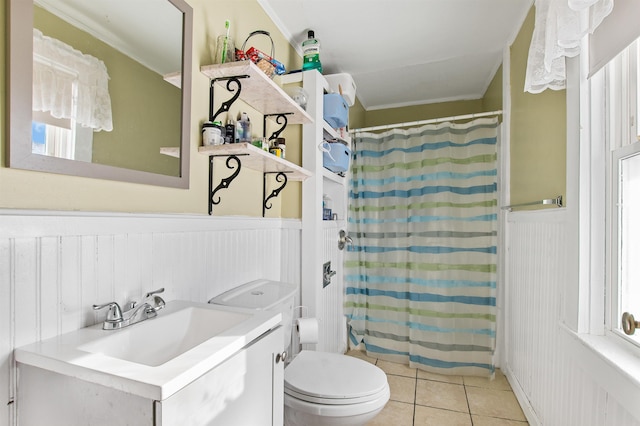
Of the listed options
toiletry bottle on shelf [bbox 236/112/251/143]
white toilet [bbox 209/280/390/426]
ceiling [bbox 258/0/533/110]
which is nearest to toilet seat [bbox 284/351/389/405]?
white toilet [bbox 209/280/390/426]

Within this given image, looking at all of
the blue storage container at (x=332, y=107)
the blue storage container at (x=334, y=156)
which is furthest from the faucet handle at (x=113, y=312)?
the blue storage container at (x=332, y=107)

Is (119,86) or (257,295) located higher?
(119,86)

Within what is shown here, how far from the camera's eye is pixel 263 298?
4.40ft

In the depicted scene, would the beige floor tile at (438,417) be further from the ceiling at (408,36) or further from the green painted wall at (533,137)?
the ceiling at (408,36)

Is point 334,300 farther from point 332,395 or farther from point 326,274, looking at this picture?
point 332,395

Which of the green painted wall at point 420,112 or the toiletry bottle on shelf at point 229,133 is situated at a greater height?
the green painted wall at point 420,112

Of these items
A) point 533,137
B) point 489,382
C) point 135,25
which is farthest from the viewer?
point 489,382

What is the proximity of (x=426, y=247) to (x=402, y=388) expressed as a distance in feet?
3.21

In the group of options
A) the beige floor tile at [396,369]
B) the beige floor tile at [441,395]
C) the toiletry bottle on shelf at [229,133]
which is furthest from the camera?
the beige floor tile at [396,369]

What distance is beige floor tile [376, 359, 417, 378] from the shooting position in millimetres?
2341

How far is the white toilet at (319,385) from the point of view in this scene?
1241 mm

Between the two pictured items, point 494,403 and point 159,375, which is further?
Answer: point 494,403

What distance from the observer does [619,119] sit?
1124 millimetres

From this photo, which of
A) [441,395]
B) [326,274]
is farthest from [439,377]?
[326,274]
